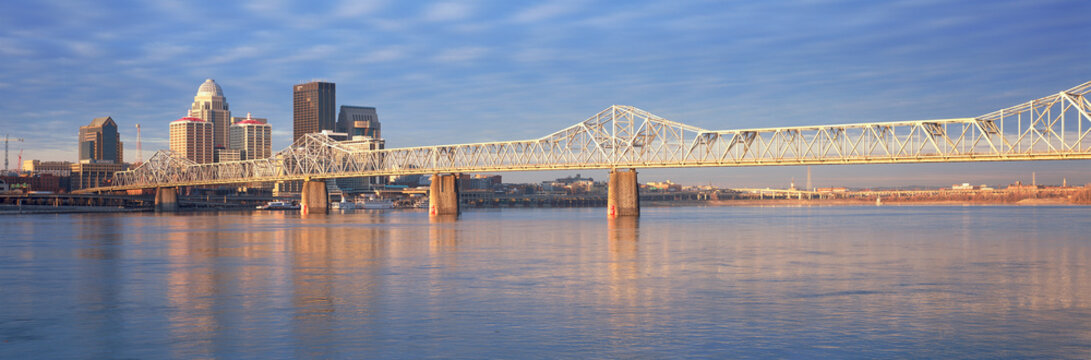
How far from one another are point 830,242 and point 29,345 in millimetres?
50124

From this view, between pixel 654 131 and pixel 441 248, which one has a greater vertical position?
pixel 654 131

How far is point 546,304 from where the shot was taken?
26297mm

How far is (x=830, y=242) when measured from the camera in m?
59.8

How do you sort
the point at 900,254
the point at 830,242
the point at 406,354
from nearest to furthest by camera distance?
the point at 406,354
the point at 900,254
the point at 830,242

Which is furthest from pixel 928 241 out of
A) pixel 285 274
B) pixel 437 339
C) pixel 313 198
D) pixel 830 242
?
pixel 313 198

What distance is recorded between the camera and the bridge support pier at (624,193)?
12031 cm

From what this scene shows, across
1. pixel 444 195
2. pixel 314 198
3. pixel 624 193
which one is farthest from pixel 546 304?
pixel 314 198

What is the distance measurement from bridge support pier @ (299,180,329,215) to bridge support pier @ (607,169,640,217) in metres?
70.1

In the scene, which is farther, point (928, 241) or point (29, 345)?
point (928, 241)

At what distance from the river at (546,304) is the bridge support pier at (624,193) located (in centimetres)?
7145

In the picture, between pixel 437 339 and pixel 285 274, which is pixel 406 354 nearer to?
pixel 437 339

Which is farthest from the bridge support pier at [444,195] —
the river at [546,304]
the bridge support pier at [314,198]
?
the river at [546,304]

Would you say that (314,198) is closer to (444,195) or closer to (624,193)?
(444,195)

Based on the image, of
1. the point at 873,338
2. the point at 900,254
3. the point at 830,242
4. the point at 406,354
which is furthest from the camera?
the point at 830,242
